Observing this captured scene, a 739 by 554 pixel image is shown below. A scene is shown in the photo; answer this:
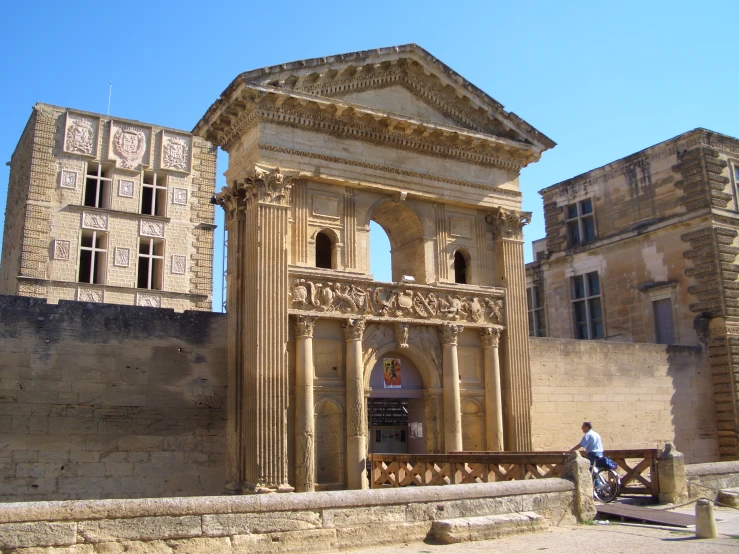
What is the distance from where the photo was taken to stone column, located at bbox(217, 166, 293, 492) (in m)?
17.4

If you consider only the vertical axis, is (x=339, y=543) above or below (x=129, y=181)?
below

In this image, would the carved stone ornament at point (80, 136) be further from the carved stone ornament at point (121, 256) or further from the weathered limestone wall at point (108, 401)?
the weathered limestone wall at point (108, 401)

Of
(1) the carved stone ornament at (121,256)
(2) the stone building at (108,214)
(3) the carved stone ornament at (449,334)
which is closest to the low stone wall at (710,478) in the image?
(3) the carved stone ornament at (449,334)

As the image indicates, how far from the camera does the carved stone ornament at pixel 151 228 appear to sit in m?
38.1

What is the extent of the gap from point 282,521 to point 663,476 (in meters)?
8.48

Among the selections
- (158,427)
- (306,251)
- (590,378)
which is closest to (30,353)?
(158,427)

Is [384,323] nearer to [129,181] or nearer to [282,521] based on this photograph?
[282,521]

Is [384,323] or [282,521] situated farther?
[384,323]

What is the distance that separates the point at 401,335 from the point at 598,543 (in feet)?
30.3

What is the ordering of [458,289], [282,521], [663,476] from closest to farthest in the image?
[282,521] → [663,476] → [458,289]

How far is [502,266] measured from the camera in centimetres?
2162

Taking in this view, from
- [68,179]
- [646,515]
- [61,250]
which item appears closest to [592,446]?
[646,515]

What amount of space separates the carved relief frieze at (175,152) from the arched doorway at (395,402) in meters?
22.4

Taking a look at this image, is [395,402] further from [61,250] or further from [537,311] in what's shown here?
[61,250]
